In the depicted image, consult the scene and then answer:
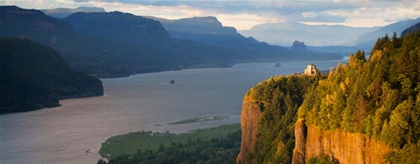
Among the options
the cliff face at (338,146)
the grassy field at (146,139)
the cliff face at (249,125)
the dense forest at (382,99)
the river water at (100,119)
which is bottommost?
the river water at (100,119)

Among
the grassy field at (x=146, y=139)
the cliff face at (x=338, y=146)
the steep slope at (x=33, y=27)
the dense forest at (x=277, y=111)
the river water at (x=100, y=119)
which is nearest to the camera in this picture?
the cliff face at (x=338, y=146)

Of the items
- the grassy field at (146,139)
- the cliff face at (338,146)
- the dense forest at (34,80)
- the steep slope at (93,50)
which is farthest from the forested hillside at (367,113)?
the steep slope at (93,50)

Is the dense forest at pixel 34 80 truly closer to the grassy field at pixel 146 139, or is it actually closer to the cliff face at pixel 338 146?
the grassy field at pixel 146 139

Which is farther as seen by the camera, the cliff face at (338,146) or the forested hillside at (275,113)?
the forested hillside at (275,113)

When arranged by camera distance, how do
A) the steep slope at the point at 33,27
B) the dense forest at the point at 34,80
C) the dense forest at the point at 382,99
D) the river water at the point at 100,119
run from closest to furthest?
the dense forest at the point at 382,99 < the river water at the point at 100,119 < the dense forest at the point at 34,80 < the steep slope at the point at 33,27

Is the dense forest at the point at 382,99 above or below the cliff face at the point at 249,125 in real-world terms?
above

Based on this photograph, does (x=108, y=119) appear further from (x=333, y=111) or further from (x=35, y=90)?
(x=333, y=111)

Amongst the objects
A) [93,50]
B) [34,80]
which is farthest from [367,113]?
[93,50]
